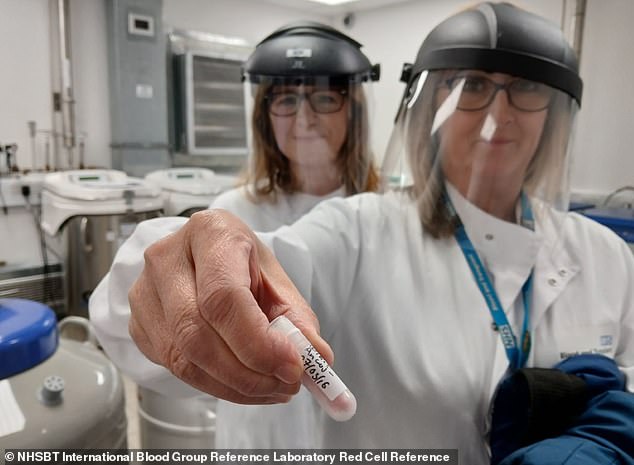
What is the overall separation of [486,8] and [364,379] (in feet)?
1.54

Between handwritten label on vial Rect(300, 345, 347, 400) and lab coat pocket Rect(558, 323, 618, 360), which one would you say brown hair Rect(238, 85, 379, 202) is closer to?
lab coat pocket Rect(558, 323, 618, 360)

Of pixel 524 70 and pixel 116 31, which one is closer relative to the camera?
pixel 524 70

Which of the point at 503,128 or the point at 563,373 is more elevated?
the point at 503,128

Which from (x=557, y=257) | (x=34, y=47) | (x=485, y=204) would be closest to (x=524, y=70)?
(x=485, y=204)

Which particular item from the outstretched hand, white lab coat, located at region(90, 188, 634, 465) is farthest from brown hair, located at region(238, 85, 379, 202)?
the outstretched hand

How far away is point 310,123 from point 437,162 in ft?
1.22

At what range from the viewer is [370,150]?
41.3 inches

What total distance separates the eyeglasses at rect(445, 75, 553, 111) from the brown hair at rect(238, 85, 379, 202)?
16.3 inches

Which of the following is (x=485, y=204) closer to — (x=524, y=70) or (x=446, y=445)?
(x=524, y=70)

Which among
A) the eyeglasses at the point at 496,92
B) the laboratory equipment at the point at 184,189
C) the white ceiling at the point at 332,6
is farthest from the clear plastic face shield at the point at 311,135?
the white ceiling at the point at 332,6

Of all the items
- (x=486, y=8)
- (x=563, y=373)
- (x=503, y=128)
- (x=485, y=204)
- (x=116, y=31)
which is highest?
(x=116, y=31)

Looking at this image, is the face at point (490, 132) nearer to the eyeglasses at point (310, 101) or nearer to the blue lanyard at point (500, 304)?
the blue lanyard at point (500, 304)

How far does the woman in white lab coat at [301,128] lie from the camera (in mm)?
857

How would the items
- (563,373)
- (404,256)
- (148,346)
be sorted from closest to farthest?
(148,346), (563,373), (404,256)
